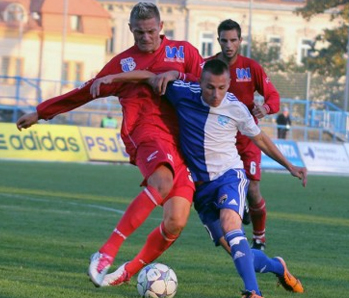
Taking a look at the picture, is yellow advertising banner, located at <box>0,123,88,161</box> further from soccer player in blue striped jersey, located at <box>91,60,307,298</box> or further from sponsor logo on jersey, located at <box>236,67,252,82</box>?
soccer player in blue striped jersey, located at <box>91,60,307,298</box>

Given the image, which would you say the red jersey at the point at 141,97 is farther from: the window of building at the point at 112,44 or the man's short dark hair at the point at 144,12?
the window of building at the point at 112,44

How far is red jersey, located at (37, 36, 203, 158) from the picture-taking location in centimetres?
793

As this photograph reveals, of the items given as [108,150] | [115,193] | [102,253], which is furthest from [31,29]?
[102,253]

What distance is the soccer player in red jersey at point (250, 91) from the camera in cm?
1007

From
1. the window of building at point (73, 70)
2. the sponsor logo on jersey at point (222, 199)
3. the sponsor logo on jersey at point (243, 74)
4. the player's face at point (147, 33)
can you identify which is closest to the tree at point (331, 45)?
the window of building at point (73, 70)

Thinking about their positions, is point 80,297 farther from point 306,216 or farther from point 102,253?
point 306,216

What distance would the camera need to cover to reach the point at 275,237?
12.3 metres

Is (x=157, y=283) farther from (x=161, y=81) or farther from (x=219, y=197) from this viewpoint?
(x=161, y=81)

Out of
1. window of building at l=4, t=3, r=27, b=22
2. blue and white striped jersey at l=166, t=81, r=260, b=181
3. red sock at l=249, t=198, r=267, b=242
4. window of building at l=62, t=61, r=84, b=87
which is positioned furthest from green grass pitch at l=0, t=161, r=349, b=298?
window of building at l=4, t=3, r=27, b=22

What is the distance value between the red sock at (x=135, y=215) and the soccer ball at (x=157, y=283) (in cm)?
34

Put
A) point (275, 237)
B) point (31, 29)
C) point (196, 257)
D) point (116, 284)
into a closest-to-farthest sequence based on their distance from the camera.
Result: point (116, 284)
point (196, 257)
point (275, 237)
point (31, 29)

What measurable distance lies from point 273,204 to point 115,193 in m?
2.74

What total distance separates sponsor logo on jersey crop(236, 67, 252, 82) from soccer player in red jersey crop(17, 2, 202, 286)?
79.1 inches

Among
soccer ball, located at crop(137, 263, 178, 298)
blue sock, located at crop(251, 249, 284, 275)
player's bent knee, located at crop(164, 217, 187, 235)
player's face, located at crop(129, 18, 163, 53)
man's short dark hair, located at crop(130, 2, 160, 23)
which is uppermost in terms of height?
man's short dark hair, located at crop(130, 2, 160, 23)
